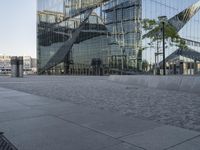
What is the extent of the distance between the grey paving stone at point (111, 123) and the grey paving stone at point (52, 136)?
0.35m

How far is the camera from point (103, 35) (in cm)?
4881

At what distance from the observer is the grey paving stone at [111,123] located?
5.69 metres

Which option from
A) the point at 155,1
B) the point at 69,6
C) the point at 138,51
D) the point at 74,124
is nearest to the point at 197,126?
the point at 74,124

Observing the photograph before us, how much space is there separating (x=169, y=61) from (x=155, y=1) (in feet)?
37.5

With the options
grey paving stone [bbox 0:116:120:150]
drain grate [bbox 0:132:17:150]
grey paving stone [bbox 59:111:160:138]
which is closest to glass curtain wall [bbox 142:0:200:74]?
grey paving stone [bbox 59:111:160:138]

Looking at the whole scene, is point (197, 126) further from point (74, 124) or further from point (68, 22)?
point (68, 22)

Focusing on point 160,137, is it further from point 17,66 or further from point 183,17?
point 183,17

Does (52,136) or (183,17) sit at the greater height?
(183,17)

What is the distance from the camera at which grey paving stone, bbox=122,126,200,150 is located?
4.69m

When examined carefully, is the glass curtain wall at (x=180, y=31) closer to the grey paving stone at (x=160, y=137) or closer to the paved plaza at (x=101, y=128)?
the paved plaza at (x=101, y=128)

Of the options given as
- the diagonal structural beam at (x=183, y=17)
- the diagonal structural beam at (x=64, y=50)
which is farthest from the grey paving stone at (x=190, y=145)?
the diagonal structural beam at (x=64, y=50)

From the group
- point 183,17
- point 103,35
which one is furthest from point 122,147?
point 183,17

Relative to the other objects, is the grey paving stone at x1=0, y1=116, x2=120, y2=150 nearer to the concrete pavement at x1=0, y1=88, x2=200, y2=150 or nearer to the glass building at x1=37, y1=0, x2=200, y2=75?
the concrete pavement at x1=0, y1=88, x2=200, y2=150

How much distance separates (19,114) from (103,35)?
4227 cm
